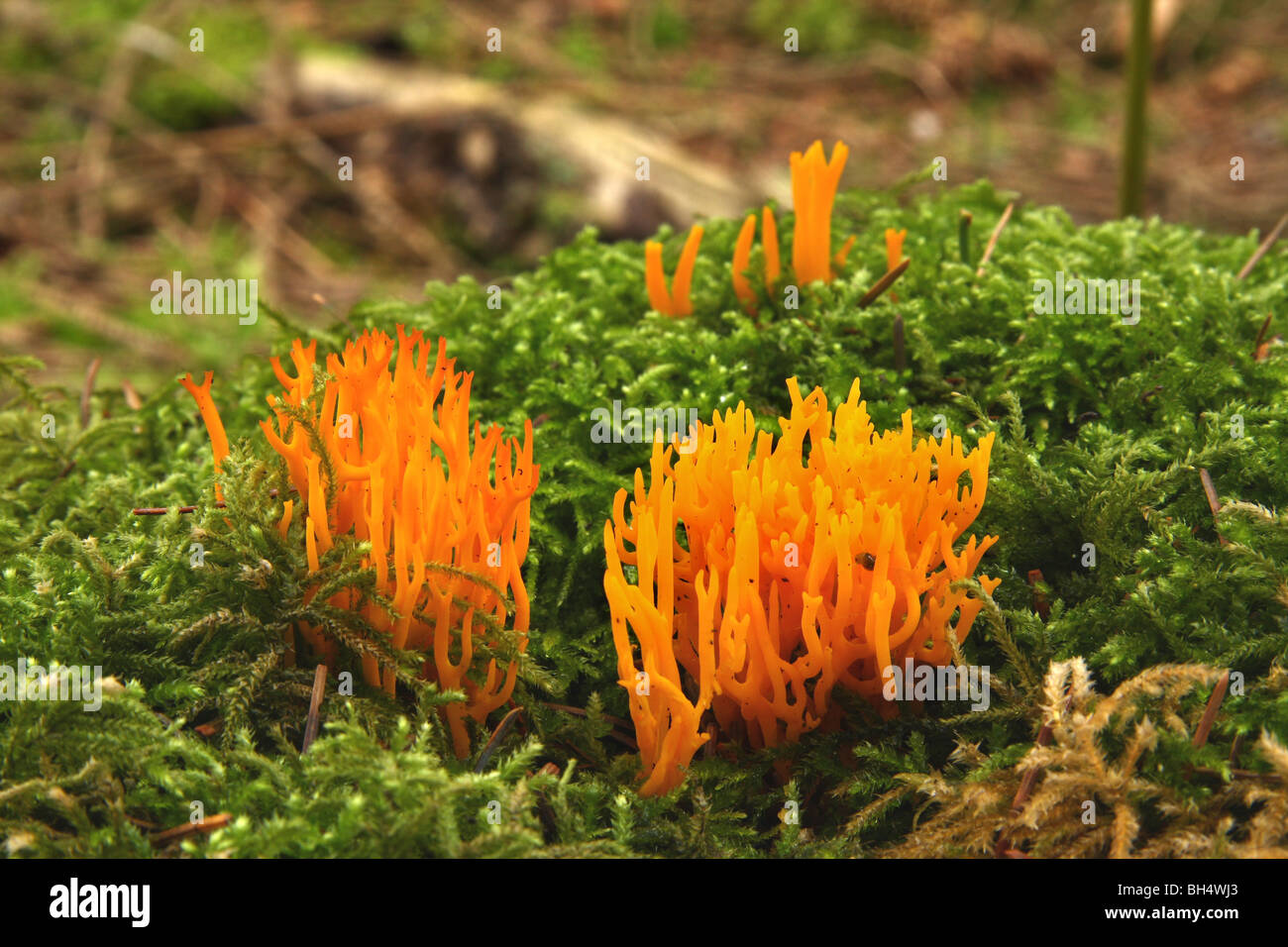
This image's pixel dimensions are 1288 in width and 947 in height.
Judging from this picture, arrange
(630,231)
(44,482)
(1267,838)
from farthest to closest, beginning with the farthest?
(630,231), (44,482), (1267,838)

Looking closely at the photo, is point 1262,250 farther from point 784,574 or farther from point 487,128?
point 487,128

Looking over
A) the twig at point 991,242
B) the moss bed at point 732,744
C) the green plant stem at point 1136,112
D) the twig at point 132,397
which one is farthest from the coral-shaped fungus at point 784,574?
the green plant stem at point 1136,112

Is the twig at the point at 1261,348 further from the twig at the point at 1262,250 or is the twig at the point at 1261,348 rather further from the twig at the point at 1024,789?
the twig at the point at 1024,789

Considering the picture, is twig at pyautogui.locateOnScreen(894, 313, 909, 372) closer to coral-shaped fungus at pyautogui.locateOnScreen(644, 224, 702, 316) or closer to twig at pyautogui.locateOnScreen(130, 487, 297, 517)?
coral-shaped fungus at pyautogui.locateOnScreen(644, 224, 702, 316)

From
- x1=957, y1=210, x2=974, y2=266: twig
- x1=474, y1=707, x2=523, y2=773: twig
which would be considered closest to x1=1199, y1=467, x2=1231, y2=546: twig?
x1=957, y1=210, x2=974, y2=266: twig

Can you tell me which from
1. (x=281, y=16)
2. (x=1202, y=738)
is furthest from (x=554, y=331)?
(x=281, y=16)

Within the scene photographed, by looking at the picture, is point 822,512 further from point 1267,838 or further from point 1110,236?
point 1110,236
